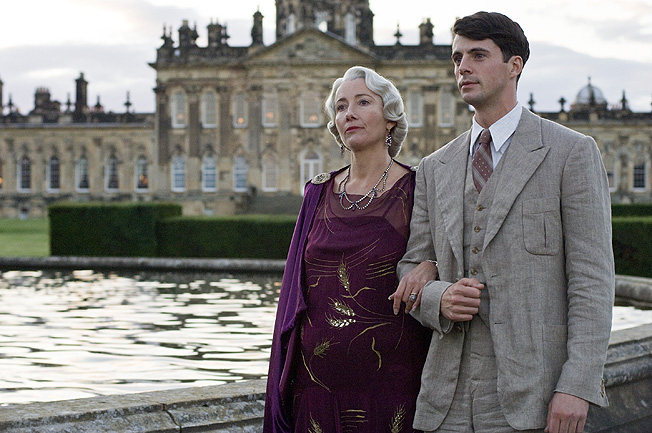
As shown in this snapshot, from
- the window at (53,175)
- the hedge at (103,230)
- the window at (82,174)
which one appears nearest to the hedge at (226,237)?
the hedge at (103,230)

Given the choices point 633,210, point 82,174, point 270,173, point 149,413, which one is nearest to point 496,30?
point 149,413

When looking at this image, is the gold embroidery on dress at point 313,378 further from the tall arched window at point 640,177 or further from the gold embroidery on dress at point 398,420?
the tall arched window at point 640,177

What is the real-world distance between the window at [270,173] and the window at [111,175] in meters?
10.4

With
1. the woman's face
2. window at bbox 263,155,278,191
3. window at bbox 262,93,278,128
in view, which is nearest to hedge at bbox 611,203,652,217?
the woman's face

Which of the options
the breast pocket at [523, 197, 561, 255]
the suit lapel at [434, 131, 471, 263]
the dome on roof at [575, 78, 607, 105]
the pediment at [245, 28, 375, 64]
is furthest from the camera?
the dome on roof at [575, 78, 607, 105]

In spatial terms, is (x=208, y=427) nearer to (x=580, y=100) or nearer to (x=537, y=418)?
(x=537, y=418)

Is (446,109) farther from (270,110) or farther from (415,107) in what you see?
(270,110)

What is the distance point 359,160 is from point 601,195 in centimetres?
101

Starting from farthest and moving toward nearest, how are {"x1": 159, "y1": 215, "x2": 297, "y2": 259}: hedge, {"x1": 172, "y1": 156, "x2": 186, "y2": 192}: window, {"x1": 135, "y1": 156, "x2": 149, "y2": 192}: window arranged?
1. {"x1": 135, "y1": 156, "x2": 149, "y2": 192}: window
2. {"x1": 172, "y1": 156, "x2": 186, "y2": 192}: window
3. {"x1": 159, "y1": 215, "x2": 297, "y2": 259}: hedge

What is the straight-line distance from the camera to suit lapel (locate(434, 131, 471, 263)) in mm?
2818

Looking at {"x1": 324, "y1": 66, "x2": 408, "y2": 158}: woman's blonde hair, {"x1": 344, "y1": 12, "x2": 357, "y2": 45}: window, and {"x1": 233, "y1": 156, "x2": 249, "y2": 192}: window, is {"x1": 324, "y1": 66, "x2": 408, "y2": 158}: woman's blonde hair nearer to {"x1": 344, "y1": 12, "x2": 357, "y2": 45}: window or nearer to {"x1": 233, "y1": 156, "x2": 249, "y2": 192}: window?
{"x1": 233, "y1": 156, "x2": 249, "y2": 192}: window

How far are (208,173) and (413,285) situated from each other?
43663 mm

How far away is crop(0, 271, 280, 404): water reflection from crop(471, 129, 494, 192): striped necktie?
11.1 feet

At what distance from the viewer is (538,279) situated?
2.69 m
